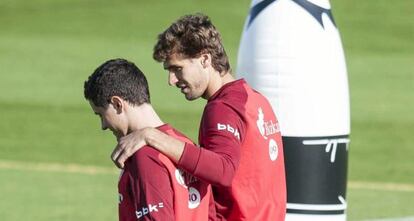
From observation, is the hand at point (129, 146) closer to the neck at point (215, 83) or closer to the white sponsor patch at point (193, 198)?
the white sponsor patch at point (193, 198)

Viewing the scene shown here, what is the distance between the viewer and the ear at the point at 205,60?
21.1 ft

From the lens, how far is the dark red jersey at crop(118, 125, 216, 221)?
5488 mm

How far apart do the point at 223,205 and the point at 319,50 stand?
1.86 m

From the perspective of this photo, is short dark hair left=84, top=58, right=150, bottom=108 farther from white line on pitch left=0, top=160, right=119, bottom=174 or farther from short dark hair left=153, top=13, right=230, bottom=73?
white line on pitch left=0, top=160, right=119, bottom=174

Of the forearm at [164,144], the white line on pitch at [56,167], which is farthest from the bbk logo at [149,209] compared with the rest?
the white line on pitch at [56,167]

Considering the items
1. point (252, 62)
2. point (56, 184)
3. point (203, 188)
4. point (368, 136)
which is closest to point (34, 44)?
point (368, 136)

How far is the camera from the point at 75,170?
15828mm

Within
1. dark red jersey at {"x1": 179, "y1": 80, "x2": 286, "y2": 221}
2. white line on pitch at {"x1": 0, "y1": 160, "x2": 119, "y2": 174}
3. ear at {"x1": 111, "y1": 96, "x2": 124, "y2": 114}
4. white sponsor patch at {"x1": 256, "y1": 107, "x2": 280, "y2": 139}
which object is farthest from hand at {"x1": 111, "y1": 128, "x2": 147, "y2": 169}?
white line on pitch at {"x1": 0, "y1": 160, "x2": 119, "y2": 174}

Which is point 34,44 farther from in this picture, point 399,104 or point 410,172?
point 410,172

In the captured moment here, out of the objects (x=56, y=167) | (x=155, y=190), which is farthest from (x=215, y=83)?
(x=56, y=167)

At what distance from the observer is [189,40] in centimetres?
640

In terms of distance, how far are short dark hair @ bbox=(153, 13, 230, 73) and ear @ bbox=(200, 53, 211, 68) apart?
0.02 m

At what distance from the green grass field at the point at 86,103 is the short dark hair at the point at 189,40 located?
21.9 ft

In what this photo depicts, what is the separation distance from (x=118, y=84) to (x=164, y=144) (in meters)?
0.34
